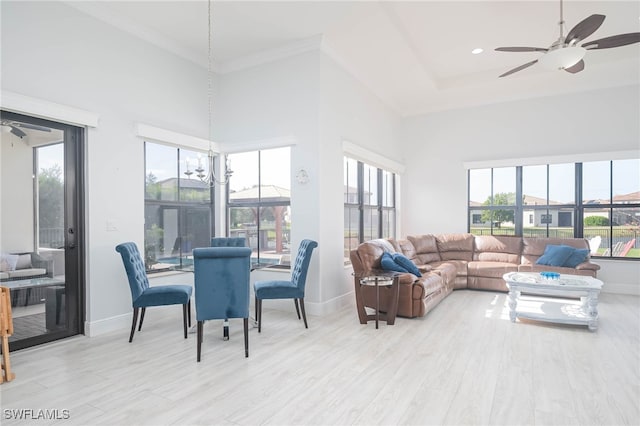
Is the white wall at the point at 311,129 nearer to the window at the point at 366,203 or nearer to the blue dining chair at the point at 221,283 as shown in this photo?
the window at the point at 366,203

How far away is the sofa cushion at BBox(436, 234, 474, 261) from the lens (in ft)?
21.3

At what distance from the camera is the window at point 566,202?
577cm

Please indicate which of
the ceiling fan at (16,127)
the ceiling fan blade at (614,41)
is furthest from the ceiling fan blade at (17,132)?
the ceiling fan blade at (614,41)

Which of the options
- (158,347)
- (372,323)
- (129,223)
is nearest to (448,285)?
(372,323)

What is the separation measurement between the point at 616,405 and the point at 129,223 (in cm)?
464

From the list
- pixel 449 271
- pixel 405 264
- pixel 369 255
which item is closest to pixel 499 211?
pixel 449 271

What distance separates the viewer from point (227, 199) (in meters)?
5.40

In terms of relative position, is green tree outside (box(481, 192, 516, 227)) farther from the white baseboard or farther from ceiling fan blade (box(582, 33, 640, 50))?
the white baseboard

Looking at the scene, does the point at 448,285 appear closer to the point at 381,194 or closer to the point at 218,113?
the point at 381,194

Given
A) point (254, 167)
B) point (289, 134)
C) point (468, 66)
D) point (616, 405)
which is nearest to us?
point (616, 405)

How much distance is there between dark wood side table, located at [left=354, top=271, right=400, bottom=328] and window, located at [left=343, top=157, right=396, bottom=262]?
121cm

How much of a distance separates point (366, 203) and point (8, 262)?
4724 millimetres

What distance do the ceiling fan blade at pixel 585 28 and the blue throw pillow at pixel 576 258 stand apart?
137 inches

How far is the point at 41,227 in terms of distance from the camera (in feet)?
11.4
